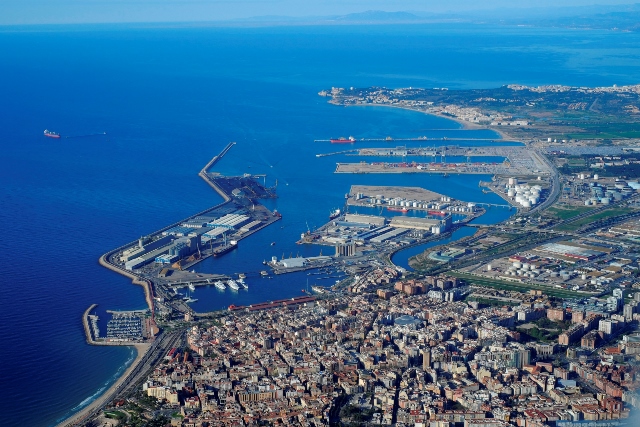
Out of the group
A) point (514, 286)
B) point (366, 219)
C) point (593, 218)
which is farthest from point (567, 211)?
point (514, 286)

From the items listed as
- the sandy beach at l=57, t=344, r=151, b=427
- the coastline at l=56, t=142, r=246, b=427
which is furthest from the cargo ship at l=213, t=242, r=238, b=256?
the sandy beach at l=57, t=344, r=151, b=427

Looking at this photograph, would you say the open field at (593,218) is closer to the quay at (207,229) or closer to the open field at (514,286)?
the open field at (514,286)

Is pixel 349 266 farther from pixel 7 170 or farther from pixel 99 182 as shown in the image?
pixel 7 170

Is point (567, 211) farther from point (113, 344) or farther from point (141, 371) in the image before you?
point (141, 371)

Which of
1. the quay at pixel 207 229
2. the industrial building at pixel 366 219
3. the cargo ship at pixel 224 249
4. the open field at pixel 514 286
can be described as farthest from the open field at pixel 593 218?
the cargo ship at pixel 224 249

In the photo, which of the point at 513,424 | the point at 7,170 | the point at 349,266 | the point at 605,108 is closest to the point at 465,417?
the point at 513,424

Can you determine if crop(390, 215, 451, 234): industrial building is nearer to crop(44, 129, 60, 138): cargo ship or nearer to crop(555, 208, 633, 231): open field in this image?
crop(555, 208, 633, 231): open field
